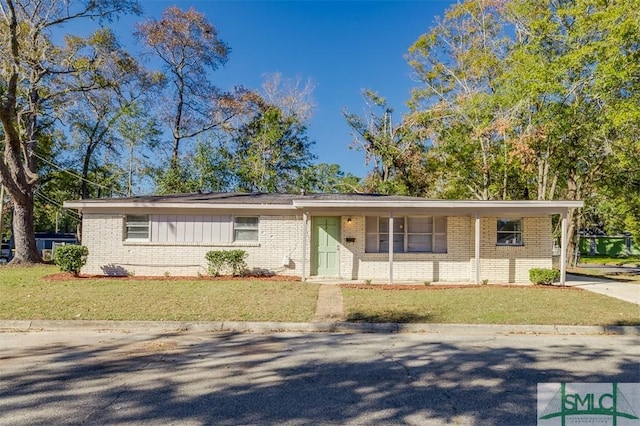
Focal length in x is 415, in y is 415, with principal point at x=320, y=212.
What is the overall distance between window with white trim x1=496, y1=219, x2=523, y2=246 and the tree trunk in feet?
61.8

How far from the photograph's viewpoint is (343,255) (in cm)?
1395

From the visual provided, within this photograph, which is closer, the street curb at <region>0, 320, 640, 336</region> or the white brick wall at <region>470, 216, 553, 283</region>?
the street curb at <region>0, 320, 640, 336</region>

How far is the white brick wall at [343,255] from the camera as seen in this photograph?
13.7 meters

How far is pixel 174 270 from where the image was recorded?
1397 cm

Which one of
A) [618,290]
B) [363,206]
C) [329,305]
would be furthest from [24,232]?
[618,290]

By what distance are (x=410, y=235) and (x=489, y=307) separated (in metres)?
5.26

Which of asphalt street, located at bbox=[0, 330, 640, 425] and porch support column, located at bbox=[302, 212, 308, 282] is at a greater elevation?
porch support column, located at bbox=[302, 212, 308, 282]

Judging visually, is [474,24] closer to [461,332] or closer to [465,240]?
[465,240]

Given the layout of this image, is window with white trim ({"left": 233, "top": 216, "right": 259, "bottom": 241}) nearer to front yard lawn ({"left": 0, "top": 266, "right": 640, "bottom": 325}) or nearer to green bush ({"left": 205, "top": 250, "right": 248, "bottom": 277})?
green bush ({"left": 205, "top": 250, "right": 248, "bottom": 277})

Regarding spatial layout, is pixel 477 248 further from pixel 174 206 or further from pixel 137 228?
pixel 137 228

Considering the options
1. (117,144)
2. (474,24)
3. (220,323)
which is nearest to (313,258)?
(220,323)

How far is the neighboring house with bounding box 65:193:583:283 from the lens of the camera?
1370 centimetres

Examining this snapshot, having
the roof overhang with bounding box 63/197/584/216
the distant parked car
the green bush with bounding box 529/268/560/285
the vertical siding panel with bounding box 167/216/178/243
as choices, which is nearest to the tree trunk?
the roof overhang with bounding box 63/197/584/216

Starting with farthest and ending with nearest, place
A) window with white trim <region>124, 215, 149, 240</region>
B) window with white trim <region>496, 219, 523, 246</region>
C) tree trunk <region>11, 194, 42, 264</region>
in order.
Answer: tree trunk <region>11, 194, 42, 264</region> < window with white trim <region>124, 215, 149, 240</region> < window with white trim <region>496, 219, 523, 246</region>
